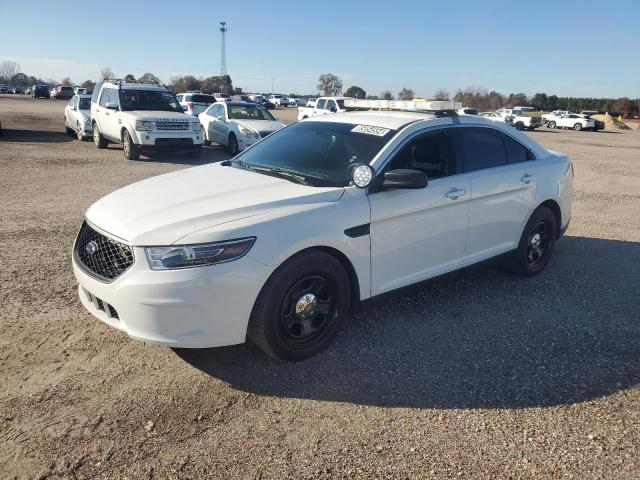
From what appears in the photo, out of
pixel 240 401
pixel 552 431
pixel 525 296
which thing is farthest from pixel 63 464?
pixel 525 296

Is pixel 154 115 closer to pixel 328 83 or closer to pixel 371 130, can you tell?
pixel 371 130

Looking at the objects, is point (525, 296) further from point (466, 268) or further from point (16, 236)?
point (16, 236)

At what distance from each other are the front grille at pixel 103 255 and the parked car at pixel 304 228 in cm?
1

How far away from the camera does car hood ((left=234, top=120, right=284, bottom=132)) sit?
1470cm

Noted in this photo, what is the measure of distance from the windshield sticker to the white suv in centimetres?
1006

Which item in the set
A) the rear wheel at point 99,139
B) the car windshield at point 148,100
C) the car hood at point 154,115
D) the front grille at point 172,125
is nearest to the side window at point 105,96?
the car windshield at point 148,100

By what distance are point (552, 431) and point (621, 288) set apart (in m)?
2.93

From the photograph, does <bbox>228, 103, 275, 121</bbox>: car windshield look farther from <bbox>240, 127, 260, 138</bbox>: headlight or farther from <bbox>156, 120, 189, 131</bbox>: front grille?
<bbox>156, 120, 189, 131</bbox>: front grille

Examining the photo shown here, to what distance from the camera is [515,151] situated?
5.09m

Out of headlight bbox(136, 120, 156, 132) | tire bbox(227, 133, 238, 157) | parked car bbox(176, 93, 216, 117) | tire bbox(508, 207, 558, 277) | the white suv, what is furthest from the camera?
parked car bbox(176, 93, 216, 117)

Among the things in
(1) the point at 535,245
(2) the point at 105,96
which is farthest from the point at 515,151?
(2) the point at 105,96

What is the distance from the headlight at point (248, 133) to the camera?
14492 mm

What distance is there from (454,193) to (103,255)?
277 centimetres

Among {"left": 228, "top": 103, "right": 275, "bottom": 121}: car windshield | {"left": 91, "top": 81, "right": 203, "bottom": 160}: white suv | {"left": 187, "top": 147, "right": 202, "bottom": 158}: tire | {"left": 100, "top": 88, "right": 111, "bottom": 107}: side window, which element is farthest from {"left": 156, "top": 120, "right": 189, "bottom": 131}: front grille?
{"left": 228, "top": 103, "right": 275, "bottom": 121}: car windshield
